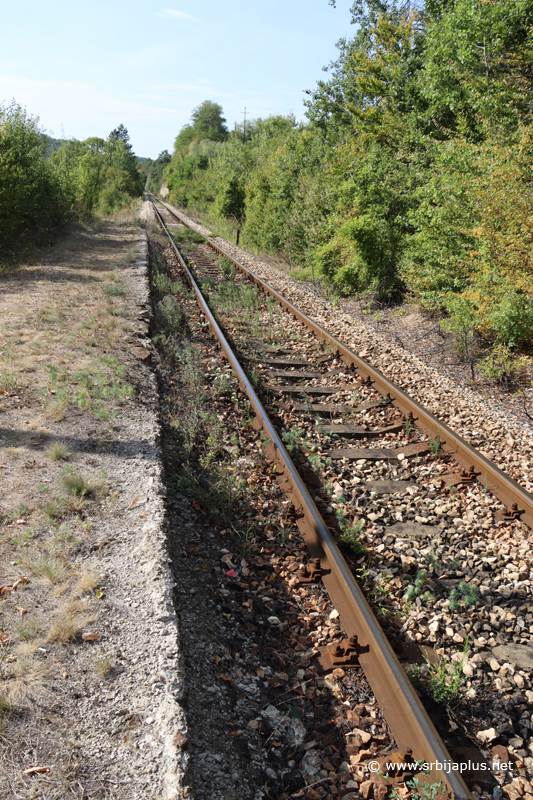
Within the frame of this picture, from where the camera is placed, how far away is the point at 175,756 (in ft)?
7.06

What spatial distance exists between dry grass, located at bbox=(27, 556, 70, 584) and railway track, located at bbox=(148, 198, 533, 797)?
5.46 ft

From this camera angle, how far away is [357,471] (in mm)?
5020

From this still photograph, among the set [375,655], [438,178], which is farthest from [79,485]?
[438,178]

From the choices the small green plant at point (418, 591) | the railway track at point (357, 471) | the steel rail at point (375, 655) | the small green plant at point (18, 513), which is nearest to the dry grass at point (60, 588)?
the small green plant at point (18, 513)

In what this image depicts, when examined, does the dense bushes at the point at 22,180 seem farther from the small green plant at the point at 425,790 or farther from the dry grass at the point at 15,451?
the small green plant at the point at 425,790

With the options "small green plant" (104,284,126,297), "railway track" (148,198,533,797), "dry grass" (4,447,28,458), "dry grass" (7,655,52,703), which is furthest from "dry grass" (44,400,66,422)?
"small green plant" (104,284,126,297)

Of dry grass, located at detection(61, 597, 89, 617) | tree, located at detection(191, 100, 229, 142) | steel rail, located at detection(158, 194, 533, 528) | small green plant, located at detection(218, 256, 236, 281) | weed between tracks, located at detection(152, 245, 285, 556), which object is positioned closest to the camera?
dry grass, located at detection(61, 597, 89, 617)

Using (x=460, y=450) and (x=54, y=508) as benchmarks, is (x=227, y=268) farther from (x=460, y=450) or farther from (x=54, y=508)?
(x=54, y=508)

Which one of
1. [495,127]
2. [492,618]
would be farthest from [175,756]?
[495,127]

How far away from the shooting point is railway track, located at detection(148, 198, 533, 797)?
106 inches

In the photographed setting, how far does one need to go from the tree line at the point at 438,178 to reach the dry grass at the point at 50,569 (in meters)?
6.81

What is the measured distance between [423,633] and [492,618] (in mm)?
513

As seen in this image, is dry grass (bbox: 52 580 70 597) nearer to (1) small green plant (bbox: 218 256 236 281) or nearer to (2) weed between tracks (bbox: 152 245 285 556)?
(2) weed between tracks (bbox: 152 245 285 556)

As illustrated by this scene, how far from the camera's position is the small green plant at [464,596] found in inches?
131
